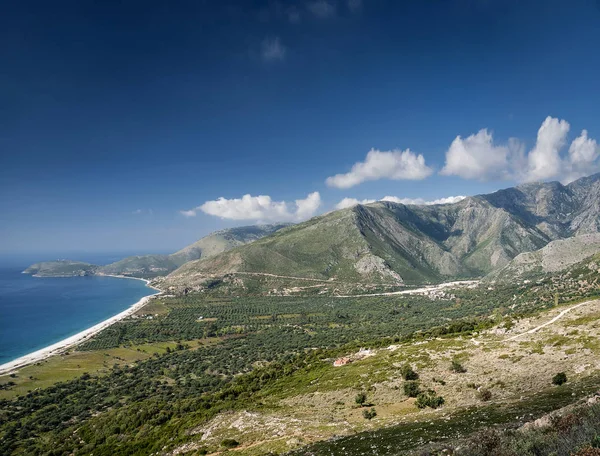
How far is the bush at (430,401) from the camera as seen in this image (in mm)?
33062

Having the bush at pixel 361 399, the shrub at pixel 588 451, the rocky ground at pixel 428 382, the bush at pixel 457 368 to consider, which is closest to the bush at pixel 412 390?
the rocky ground at pixel 428 382

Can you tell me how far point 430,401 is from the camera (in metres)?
33.6

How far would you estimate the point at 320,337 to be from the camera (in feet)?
519

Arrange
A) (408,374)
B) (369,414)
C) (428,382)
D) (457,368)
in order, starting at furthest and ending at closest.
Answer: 1. (408,374)
2. (457,368)
3. (428,382)
4. (369,414)

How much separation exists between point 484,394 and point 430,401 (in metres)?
5.42

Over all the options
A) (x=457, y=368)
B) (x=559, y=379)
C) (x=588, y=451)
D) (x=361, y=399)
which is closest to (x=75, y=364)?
(x=361, y=399)

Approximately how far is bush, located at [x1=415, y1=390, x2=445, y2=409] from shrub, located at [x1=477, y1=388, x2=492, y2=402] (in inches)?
149

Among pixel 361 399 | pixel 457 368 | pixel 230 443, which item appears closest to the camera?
pixel 230 443

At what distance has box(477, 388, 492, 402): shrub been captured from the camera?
30608 millimetres

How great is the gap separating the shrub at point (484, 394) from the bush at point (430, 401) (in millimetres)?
3788

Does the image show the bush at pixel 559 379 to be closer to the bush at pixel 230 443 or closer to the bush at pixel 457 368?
the bush at pixel 457 368

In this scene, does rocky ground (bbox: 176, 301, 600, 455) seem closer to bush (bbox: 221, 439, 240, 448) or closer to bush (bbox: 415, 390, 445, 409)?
bush (bbox: 221, 439, 240, 448)

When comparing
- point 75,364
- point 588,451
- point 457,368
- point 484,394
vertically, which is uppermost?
point 588,451

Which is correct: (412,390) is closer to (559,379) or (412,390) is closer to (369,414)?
(369,414)
